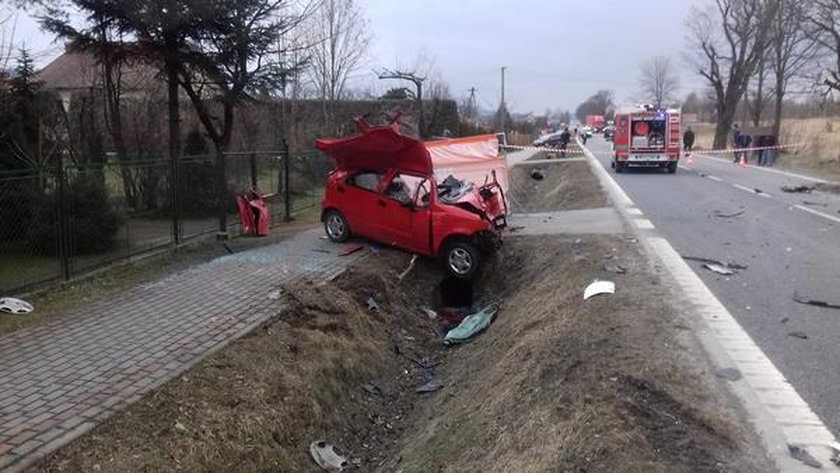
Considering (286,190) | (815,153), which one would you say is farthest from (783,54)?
(286,190)

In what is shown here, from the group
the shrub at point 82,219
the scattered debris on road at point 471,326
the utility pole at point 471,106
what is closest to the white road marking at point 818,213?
the scattered debris on road at point 471,326

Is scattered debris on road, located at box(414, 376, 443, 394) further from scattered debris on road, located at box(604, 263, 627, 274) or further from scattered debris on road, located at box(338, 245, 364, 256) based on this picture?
scattered debris on road, located at box(338, 245, 364, 256)

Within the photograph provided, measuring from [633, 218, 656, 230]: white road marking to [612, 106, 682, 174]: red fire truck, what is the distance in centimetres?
1673

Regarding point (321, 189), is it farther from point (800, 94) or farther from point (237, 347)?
point (800, 94)

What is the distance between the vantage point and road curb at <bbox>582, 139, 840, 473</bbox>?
430cm

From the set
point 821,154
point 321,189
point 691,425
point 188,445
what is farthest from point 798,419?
point 821,154

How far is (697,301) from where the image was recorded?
7676 millimetres

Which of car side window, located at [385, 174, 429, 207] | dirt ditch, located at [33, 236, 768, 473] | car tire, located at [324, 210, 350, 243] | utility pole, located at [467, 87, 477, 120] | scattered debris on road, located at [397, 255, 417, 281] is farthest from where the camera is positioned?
utility pole, located at [467, 87, 477, 120]

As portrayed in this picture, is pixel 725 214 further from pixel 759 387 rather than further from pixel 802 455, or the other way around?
pixel 802 455

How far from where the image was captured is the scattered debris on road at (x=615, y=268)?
9233 mm

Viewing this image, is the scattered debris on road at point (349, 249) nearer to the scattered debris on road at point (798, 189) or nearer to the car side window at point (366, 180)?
the car side window at point (366, 180)

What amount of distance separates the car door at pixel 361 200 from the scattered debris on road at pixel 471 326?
2953mm

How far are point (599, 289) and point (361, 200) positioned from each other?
219 inches

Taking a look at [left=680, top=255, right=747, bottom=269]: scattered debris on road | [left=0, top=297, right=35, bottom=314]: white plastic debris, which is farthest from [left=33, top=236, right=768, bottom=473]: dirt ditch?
[left=0, top=297, right=35, bottom=314]: white plastic debris
